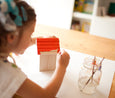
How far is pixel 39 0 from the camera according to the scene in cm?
245

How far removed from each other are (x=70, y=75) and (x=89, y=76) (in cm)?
10

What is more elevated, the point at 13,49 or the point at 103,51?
the point at 13,49

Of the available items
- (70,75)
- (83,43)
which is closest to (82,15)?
(83,43)

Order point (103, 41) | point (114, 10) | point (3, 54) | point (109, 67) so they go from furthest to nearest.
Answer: point (114, 10), point (103, 41), point (109, 67), point (3, 54)

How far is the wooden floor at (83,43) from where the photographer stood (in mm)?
1043

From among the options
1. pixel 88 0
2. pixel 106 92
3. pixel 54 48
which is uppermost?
pixel 88 0

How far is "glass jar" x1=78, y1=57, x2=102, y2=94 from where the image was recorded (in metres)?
0.65

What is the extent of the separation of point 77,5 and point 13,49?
6.36 feet

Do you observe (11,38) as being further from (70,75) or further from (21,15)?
(70,75)

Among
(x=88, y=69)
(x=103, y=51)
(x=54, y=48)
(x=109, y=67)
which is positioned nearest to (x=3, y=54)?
(x=54, y=48)

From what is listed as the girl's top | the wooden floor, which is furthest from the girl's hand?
the wooden floor

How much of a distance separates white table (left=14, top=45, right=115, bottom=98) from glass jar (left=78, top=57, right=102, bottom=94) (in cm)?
2

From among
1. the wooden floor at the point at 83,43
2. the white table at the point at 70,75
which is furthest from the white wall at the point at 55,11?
the white table at the point at 70,75

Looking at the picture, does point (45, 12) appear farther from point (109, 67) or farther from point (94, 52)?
point (109, 67)
